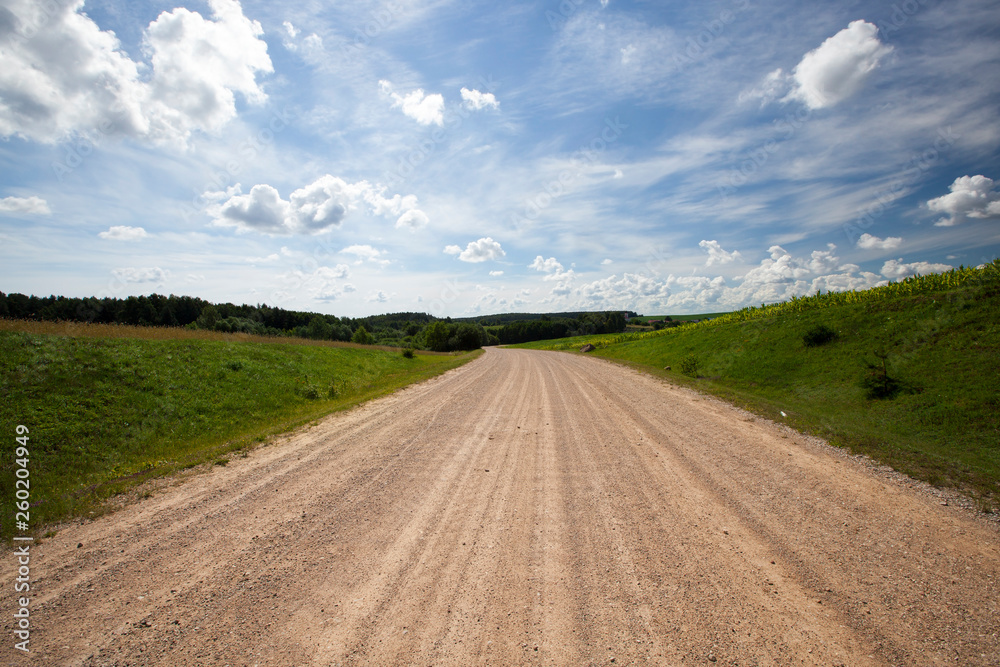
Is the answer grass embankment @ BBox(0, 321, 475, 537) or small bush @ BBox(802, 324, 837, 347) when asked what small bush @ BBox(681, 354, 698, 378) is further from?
grass embankment @ BBox(0, 321, 475, 537)

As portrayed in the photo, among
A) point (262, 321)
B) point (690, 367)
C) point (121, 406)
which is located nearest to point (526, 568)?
point (121, 406)

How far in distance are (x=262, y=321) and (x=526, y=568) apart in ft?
253

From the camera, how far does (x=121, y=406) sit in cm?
986

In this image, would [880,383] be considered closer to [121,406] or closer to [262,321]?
[121,406]

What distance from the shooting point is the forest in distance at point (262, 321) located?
26.6 meters

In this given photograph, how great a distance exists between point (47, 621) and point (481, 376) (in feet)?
62.4

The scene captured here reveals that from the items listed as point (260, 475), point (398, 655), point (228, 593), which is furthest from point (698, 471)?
point (260, 475)


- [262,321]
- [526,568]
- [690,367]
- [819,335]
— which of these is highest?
[262,321]

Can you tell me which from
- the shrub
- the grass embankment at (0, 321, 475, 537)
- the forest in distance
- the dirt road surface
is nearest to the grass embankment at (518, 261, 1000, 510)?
the shrub

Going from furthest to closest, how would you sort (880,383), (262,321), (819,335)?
(262,321) < (819,335) < (880,383)

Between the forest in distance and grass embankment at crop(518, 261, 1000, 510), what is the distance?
24496 mm

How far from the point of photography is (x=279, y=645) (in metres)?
3.24

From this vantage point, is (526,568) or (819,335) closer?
(526,568)

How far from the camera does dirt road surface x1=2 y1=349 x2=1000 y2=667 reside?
320 centimetres
